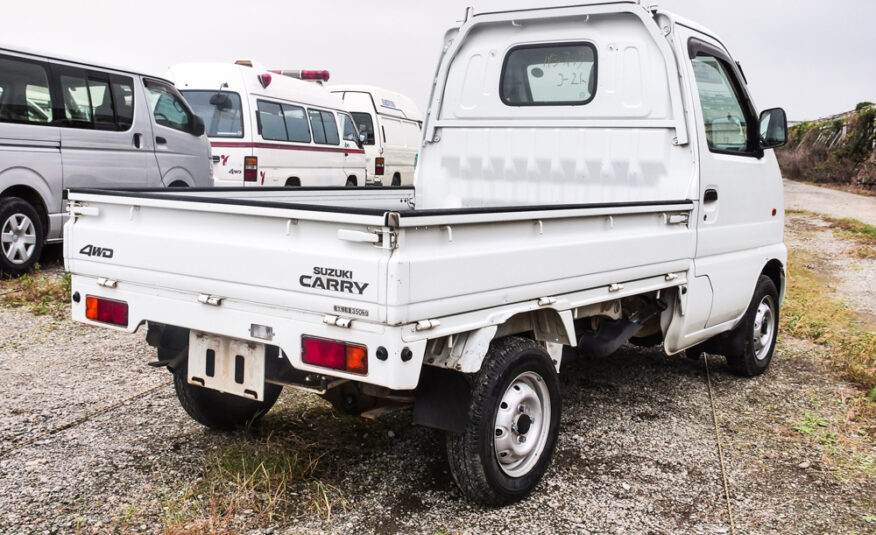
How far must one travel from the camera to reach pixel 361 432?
452 centimetres

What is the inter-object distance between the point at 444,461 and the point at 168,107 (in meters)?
7.27

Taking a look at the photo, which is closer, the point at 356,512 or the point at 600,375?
the point at 356,512

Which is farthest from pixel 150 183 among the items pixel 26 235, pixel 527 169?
pixel 527 169

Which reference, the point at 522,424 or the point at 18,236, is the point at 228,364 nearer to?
the point at 522,424

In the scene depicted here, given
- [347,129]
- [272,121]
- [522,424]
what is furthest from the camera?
[347,129]

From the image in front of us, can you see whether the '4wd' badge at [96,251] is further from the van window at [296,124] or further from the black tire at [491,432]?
the van window at [296,124]

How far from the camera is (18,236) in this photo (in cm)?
825

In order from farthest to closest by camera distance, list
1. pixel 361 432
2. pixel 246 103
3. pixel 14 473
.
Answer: pixel 246 103, pixel 361 432, pixel 14 473

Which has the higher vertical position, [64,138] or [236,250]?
[64,138]

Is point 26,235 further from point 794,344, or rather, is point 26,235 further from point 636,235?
point 794,344

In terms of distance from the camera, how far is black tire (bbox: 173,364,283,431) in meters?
4.19

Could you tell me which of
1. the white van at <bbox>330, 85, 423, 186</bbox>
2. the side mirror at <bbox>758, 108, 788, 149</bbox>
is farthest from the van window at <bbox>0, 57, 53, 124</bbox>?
the white van at <bbox>330, 85, 423, 186</bbox>

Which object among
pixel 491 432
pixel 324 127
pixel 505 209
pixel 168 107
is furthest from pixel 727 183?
pixel 324 127

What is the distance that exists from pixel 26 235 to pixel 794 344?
7299mm
